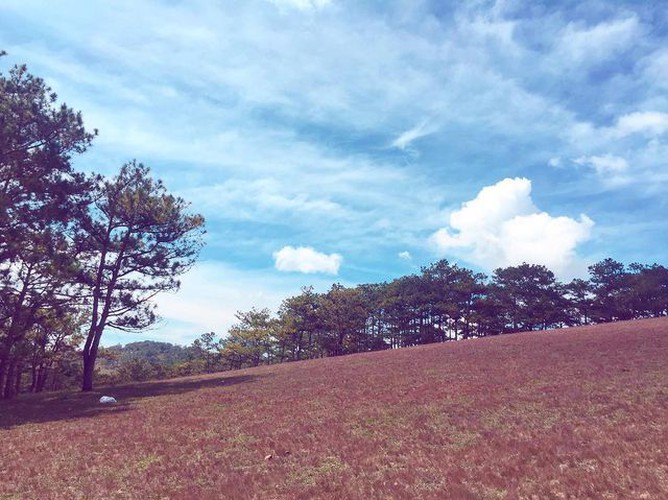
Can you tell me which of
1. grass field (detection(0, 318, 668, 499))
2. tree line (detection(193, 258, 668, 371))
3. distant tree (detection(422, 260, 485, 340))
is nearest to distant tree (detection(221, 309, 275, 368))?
tree line (detection(193, 258, 668, 371))

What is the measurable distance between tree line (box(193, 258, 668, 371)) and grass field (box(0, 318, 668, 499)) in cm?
6485

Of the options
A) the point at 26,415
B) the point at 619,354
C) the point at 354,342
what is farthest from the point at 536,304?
the point at 26,415

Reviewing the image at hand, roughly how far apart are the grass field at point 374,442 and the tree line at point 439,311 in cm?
6485

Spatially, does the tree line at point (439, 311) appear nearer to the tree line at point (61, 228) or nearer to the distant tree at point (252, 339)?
the distant tree at point (252, 339)

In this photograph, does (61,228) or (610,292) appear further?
(610,292)

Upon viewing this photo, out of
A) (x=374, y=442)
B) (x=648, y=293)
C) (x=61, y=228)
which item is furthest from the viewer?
(x=648, y=293)

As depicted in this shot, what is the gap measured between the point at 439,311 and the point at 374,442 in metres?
86.0

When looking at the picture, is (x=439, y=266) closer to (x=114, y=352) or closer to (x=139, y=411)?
(x=114, y=352)

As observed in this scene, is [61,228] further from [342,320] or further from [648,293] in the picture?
[648,293]

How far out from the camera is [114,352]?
69.1m

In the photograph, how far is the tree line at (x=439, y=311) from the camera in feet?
294

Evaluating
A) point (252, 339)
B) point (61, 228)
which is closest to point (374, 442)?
point (61, 228)

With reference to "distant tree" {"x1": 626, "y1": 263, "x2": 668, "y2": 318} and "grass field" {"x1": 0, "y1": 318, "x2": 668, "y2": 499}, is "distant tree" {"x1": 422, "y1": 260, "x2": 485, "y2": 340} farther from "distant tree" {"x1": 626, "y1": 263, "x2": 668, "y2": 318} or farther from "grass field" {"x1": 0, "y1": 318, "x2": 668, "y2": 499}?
"grass field" {"x1": 0, "y1": 318, "x2": 668, "y2": 499}

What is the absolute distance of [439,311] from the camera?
96.9 metres
